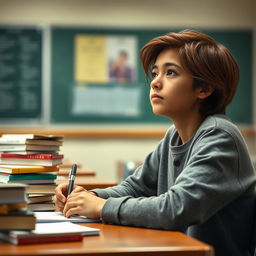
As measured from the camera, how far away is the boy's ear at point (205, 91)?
168cm

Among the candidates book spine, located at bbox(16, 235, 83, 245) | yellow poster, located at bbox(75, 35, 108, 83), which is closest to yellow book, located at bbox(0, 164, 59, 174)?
book spine, located at bbox(16, 235, 83, 245)

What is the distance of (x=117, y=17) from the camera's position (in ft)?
17.3

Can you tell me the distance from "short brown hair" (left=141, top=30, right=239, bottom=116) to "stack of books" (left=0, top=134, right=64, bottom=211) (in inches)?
19.4

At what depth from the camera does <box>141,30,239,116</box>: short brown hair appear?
162 centimetres

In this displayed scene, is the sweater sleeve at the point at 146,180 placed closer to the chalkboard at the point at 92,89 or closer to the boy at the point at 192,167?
the boy at the point at 192,167

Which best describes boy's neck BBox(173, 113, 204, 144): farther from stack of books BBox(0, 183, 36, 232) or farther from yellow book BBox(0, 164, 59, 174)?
stack of books BBox(0, 183, 36, 232)

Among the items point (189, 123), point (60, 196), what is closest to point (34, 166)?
point (60, 196)

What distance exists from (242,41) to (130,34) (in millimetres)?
1172

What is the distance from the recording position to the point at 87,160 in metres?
5.26

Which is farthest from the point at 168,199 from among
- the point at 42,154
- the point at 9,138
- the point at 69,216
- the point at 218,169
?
the point at 9,138

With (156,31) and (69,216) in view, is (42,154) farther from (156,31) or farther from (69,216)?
(156,31)

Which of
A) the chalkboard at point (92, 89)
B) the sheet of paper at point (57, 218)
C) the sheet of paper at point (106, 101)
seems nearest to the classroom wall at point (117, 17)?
the chalkboard at point (92, 89)

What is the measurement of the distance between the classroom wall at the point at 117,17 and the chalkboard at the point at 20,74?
0.45 feet

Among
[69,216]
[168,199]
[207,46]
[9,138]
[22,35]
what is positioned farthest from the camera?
[22,35]
